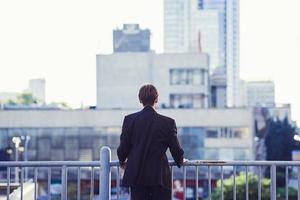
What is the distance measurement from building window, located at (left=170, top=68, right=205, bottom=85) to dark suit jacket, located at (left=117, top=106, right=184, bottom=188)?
7430 centimetres

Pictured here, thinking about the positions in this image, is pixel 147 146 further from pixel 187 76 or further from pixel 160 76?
pixel 160 76

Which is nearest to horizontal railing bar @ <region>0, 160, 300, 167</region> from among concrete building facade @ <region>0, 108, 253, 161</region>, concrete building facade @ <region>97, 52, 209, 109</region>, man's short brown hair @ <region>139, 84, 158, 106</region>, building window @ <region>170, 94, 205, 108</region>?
man's short brown hair @ <region>139, 84, 158, 106</region>

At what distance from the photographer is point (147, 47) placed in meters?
91.9

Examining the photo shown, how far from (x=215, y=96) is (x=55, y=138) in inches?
1132

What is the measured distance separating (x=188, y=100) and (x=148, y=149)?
248ft

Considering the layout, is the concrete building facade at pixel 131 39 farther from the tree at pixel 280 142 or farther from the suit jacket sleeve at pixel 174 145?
the suit jacket sleeve at pixel 174 145

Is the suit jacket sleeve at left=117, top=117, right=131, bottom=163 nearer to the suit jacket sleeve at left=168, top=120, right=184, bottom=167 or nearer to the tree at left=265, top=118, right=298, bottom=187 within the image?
the suit jacket sleeve at left=168, top=120, right=184, bottom=167

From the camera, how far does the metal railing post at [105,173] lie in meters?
7.76

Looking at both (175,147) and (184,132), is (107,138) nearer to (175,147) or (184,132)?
(184,132)

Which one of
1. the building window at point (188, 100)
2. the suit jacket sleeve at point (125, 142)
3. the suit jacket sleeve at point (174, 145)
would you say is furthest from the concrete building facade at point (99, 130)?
the suit jacket sleeve at point (125, 142)

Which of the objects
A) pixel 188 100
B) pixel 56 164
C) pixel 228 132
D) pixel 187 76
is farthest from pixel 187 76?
pixel 56 164

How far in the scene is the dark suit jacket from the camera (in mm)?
7023

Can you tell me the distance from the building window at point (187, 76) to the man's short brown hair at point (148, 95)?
74290mm

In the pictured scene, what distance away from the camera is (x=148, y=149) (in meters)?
7.04
